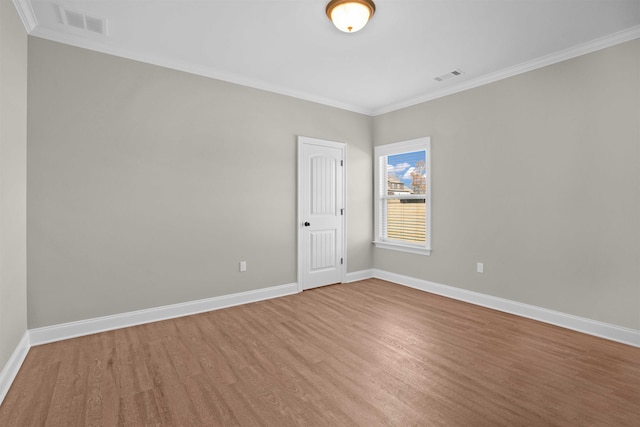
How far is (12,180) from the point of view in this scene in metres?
2.38

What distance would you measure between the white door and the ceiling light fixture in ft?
6.84

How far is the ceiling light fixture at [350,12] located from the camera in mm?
2375

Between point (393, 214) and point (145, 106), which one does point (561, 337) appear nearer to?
point (393, 214)

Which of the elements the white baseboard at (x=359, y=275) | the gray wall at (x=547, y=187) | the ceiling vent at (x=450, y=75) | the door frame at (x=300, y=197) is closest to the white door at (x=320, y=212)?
the door frame at (x=300, y=197)

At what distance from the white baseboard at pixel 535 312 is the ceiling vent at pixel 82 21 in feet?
15.4

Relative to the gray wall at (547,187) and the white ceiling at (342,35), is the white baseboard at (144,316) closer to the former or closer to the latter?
the gray wall at (547,187)

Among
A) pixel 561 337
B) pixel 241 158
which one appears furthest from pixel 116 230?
pixel 561 337

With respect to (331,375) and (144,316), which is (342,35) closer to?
(331,375)

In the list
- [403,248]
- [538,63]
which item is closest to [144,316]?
[403,248]

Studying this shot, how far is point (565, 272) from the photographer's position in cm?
327

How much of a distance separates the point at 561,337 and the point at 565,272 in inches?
26.8

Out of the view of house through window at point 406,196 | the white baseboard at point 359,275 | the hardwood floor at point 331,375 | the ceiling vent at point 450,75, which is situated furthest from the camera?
the white baseboard at point 359,275

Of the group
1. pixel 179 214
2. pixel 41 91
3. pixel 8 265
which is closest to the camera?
pixel 8 265

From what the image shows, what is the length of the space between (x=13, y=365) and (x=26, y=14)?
2756 mm
